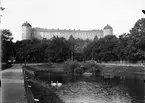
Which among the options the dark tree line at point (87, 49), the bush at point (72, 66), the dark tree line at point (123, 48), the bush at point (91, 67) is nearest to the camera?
the bush at point (91, 67)

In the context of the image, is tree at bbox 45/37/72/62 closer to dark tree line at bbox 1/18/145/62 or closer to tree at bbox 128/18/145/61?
A: dark tree line at bbox 1/18/145/62

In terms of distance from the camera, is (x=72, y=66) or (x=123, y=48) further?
(x=123, y=48)

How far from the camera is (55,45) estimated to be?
112 meters

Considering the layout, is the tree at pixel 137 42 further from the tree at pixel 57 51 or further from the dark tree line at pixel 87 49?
the tree at pixel 57 51

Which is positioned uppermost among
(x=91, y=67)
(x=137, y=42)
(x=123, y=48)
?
(x=137, y=42)

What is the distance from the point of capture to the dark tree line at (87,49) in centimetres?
7744

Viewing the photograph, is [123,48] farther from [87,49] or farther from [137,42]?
[87,49]

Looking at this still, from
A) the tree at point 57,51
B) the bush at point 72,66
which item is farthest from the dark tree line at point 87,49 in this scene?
the bush at point 72,66

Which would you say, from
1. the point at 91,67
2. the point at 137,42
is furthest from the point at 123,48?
the point at 91,67

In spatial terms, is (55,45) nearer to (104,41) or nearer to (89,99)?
(104,41)

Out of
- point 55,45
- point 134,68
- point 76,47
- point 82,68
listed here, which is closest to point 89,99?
point 82,68

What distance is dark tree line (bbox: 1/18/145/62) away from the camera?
254 feet

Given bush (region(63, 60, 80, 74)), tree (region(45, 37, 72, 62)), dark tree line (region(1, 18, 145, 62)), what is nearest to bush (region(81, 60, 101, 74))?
bush (region(63, 60, 80, 74))

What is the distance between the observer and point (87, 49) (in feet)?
376
